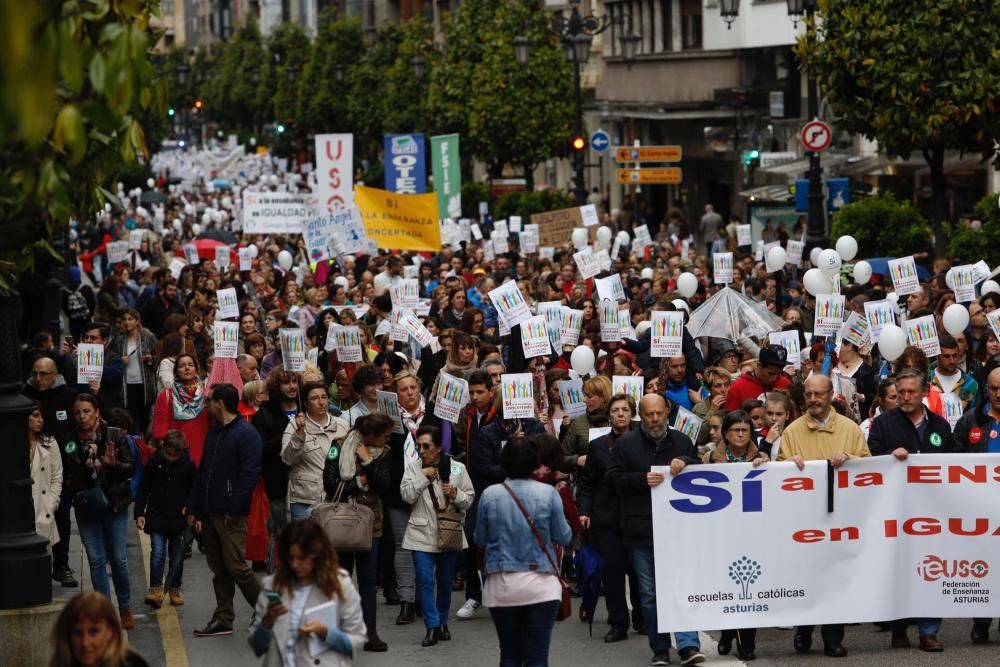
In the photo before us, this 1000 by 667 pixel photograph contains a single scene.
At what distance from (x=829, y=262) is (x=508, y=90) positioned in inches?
1125

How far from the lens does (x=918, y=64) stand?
22297mm

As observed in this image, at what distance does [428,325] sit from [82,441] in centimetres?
610

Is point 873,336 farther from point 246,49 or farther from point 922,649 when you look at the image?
point 246,49

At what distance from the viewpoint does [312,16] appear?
12538 cm

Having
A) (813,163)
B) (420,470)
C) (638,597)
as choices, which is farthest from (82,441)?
(813,163)

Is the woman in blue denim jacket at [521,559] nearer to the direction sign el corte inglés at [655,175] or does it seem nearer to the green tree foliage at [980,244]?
the green tree foliage at [980,244]

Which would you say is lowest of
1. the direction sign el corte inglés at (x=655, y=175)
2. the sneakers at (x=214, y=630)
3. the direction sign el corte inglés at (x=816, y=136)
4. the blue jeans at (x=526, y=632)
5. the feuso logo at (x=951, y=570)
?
the sneakers at (x=214, y=630)

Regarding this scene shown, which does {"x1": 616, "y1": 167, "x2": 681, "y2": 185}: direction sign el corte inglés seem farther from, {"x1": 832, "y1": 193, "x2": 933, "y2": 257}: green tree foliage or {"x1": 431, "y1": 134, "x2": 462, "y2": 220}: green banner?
{"x1": 832, "y1": 193, "x2": 933, "y2": 257}: green tree foliage

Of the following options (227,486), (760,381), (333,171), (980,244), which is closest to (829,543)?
(760,381)

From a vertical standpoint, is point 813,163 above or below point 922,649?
above

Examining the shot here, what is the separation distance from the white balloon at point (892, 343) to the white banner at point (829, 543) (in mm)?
3439

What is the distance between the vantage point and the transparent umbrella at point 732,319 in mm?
17109

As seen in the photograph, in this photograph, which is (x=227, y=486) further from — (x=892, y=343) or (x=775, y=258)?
(x=775, y=258)

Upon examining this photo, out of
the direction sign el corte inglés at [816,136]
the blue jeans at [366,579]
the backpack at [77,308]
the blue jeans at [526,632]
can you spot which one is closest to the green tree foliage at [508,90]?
the direction sign el corte inglés at [816,136]
